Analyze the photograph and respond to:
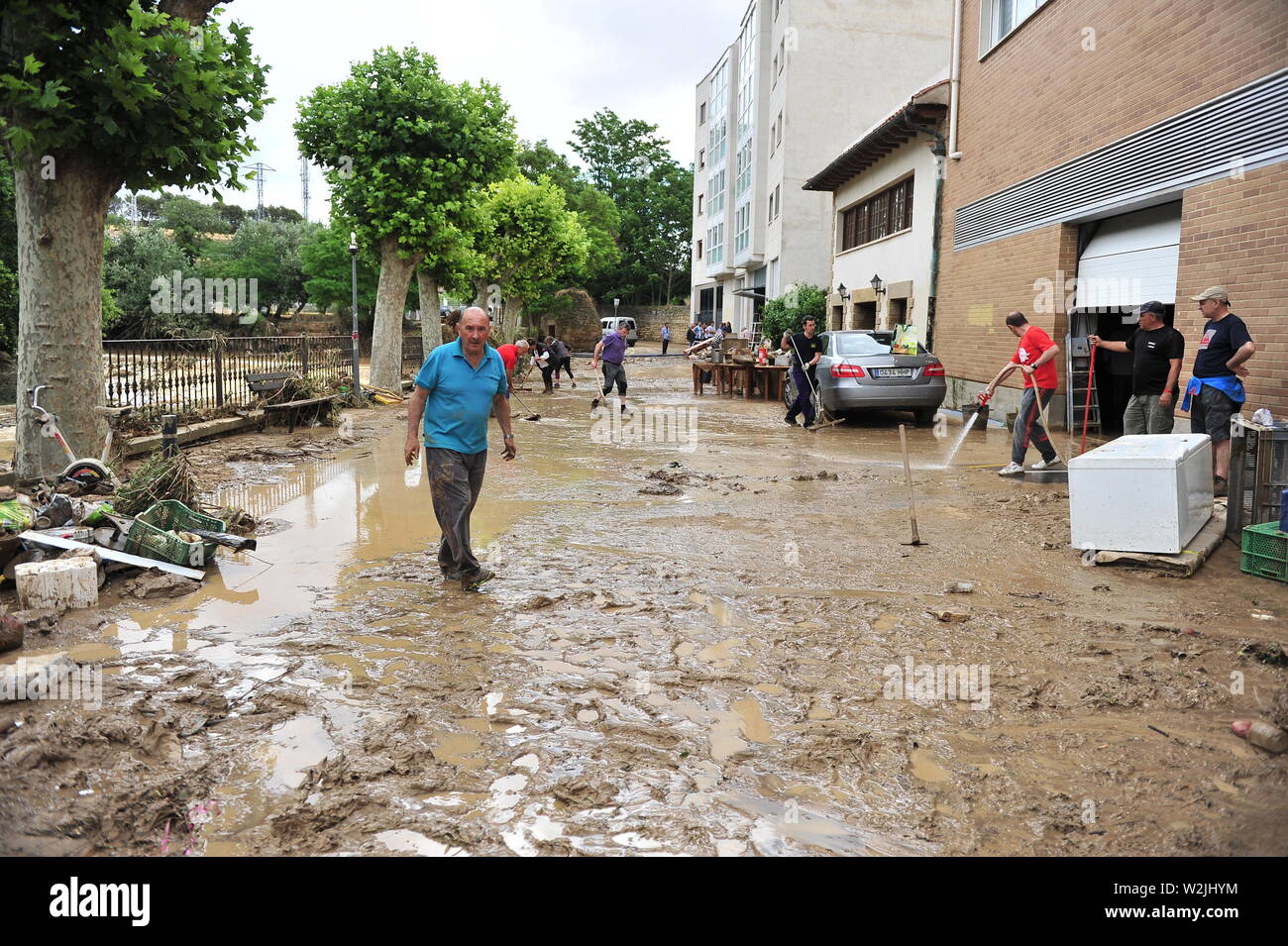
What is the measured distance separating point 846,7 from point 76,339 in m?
30.1

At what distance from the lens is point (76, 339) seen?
870cm

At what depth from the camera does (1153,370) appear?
28.2 feet

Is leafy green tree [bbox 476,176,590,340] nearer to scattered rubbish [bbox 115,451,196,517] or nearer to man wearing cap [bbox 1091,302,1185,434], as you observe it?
scattered rubbish [bbox 115,451,196,517]

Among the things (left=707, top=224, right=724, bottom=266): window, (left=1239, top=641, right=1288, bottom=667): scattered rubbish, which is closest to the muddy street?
(left=1239, top=641, right=1288, bottom=667): scattered rubbish

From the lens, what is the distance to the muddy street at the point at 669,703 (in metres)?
3.11

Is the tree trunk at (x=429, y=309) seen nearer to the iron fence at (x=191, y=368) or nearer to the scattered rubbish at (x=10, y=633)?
the iron fence at (x=191, y=368)

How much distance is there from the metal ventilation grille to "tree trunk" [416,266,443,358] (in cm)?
1536

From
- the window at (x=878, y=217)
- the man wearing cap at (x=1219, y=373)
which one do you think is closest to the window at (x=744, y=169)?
the window at (x=878, y=217)

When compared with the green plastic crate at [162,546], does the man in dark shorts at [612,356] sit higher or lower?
higher

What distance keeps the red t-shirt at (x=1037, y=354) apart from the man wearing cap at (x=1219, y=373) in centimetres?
199

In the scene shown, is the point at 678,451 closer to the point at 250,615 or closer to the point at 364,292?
the point at 250,615
